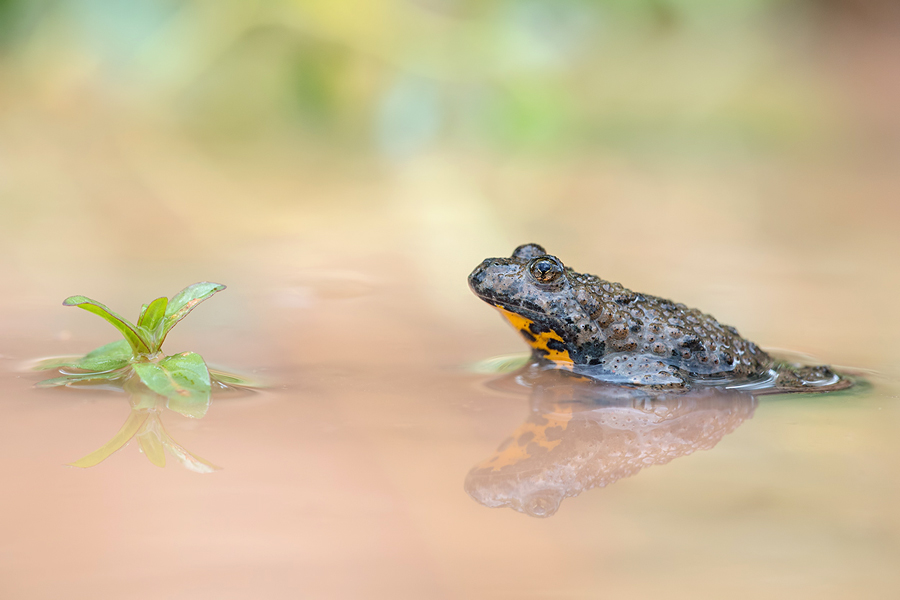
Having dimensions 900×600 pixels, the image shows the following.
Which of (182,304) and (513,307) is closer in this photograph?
(182,304)

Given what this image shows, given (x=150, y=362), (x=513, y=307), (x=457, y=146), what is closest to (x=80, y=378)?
(x=150, y=362)

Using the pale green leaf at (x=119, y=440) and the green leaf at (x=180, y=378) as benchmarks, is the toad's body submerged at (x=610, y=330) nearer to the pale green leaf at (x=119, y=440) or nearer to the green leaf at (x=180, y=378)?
the green leaf at (x=180, y=378)

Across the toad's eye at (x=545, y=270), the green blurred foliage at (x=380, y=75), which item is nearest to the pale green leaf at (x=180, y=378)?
the toad's eye at (x=545, y=270)

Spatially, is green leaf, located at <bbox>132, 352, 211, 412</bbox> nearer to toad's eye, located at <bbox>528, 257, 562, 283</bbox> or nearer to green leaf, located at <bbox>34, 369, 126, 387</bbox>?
green leaf, located at <bbox>34, 369, 126, 387</bbox>

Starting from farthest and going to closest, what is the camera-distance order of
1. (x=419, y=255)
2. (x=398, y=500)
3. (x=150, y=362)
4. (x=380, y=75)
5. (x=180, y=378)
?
(x=380, y=75), (x=419, y=255), (x=150, y=362), (x=180, y=378), (x=398, y=500)

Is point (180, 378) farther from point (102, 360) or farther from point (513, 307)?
point (513, 307)
